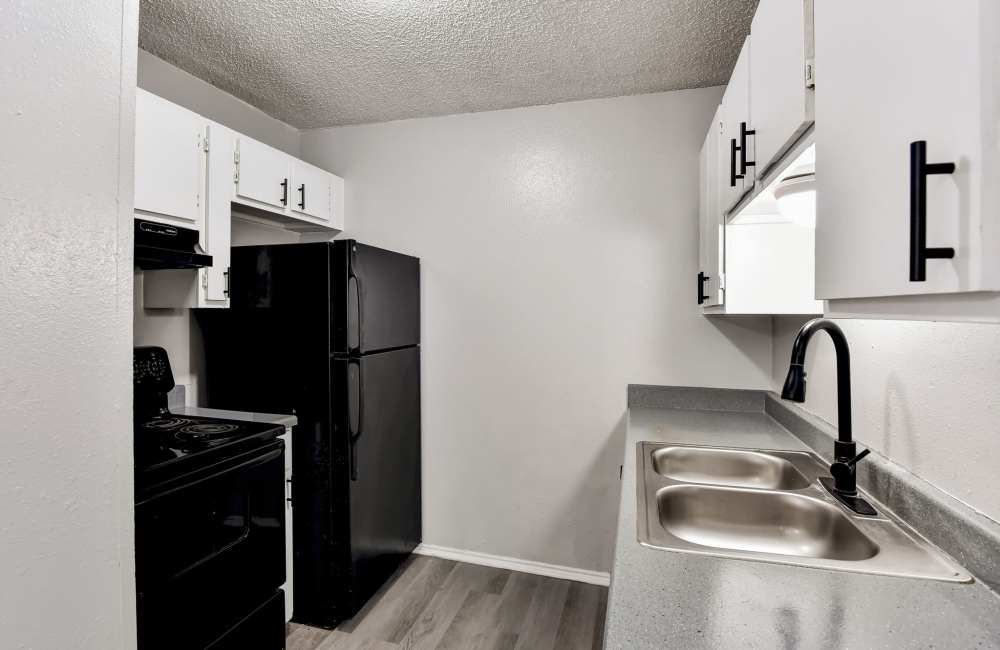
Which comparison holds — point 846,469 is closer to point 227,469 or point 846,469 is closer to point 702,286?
point 702,286

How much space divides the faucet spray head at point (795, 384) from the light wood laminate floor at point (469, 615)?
1552mm

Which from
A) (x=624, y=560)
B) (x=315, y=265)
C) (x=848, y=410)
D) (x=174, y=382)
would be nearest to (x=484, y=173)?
(x=315, y=265)

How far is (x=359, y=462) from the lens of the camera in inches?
89.8

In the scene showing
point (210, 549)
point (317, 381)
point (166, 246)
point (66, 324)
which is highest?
point (166, 246)

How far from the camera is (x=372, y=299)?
7.86ft

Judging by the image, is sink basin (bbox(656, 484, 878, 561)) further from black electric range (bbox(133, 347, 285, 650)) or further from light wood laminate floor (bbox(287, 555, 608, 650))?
black electric range (bbox(133, 347, 285, 650))

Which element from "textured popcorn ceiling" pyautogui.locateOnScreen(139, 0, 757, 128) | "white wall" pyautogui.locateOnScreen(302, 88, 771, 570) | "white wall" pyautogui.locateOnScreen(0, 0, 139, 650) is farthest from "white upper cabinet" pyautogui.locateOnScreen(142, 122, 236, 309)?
"white wall" pyautogui.locateOnScreen(0, 0, 139, 650)

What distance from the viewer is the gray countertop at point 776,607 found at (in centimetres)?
72

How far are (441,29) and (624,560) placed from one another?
1.96m

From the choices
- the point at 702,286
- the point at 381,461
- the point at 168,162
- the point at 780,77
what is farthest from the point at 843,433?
the point at 168,162

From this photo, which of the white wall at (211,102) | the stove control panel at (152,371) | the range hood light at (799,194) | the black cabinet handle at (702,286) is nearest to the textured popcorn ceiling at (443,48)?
the white wall at (211,102)

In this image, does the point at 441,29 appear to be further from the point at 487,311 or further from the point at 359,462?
the point at 359,462

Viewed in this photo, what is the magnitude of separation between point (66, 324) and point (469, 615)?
2031mm

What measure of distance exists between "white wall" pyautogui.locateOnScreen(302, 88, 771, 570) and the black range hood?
1.21 m
